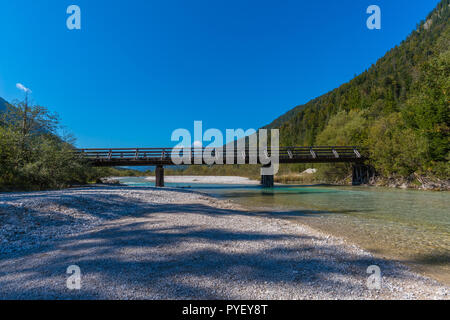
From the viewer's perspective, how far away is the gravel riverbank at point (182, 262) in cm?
241

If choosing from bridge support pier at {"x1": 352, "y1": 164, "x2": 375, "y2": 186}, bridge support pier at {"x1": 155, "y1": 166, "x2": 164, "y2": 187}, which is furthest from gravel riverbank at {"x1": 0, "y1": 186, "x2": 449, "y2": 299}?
bridge support pier at {"x1": 352, "y1": 164, "x2": 375, "y2": 186}

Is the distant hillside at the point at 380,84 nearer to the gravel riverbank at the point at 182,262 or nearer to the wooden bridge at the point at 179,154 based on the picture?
the wooden bridge at the point at 179,154

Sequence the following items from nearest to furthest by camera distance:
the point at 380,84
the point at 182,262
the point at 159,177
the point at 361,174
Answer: the point at 182,262 → the point at 159,177 → the point at 361,174 → the point at 380,84

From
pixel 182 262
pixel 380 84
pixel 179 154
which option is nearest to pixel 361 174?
pixel 179 154

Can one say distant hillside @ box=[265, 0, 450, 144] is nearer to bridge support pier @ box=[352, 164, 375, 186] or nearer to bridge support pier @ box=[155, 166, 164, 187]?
bridge support pier @ box=[352, 164, 375, 186]

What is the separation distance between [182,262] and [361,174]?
106ft

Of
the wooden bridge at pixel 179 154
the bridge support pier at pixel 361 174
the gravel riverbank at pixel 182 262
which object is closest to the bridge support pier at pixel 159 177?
the wooden bridge at pixel 179 154

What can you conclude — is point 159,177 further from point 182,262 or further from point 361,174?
point 361,174

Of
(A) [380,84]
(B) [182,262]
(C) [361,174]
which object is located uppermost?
(A) [380,84]

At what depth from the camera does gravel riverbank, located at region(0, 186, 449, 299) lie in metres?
2.41

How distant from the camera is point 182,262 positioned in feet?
10.4

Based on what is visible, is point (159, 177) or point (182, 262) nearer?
point (182, 262)

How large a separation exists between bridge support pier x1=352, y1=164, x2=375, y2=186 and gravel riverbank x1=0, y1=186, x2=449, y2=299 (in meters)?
28.2
